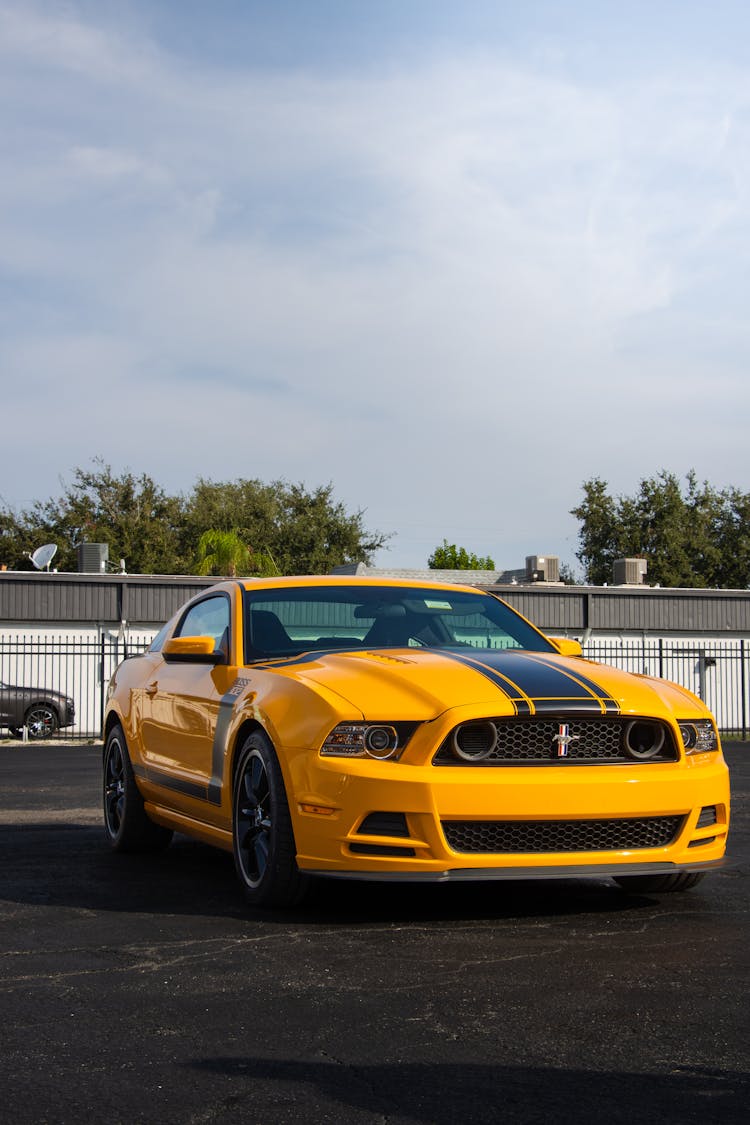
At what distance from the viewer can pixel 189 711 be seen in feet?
22.7

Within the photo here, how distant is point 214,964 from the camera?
480 cm

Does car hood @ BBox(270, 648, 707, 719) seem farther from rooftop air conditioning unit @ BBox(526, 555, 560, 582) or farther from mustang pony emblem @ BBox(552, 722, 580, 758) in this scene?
rooftop air conditioning unit @ BBox(526, 555, 560, 582)

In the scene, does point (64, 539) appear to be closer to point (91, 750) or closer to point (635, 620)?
point (635, 620)

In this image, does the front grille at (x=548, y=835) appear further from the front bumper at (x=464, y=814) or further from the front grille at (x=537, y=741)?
the front grille at (x=537, y=741)

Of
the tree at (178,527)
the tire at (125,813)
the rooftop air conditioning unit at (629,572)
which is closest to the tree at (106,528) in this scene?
the tree at (178,527)

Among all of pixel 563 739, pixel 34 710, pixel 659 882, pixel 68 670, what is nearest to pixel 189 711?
pixel 563 739

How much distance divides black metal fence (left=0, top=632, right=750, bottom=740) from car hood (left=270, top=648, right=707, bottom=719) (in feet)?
72.4

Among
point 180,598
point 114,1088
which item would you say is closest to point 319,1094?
point 114,1088

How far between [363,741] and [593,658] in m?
24.4

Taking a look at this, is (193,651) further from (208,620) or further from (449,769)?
(449,769)

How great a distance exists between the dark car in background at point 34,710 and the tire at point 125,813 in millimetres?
17124

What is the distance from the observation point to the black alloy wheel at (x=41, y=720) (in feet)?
82.2

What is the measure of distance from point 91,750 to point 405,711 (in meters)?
15.5

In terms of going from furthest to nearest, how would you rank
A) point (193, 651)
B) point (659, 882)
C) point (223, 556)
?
1. point (223, 556)
2. point (193, 651)
3. point (659, 882)
